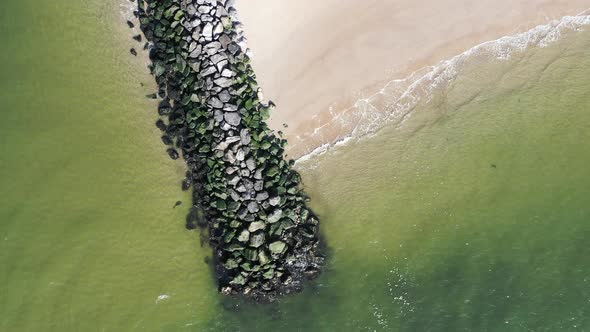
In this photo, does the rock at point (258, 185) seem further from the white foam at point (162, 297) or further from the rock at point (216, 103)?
the white foam at point (162, 297)

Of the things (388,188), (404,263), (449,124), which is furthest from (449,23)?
(404,263)

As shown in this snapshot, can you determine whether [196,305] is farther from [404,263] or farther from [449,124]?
[449,124]

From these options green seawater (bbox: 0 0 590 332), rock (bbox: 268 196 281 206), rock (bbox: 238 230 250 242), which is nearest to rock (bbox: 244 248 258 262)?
rock (bbox: 238 230 250 242)

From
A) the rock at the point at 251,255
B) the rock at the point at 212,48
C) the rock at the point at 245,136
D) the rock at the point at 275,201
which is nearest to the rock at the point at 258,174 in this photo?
the rock at the point at 275,201

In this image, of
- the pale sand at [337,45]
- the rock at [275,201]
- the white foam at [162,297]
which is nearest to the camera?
the rock at [275,201]

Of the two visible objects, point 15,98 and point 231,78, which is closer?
point 231,78

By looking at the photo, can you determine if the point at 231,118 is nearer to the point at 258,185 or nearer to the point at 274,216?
the point at 258,185
